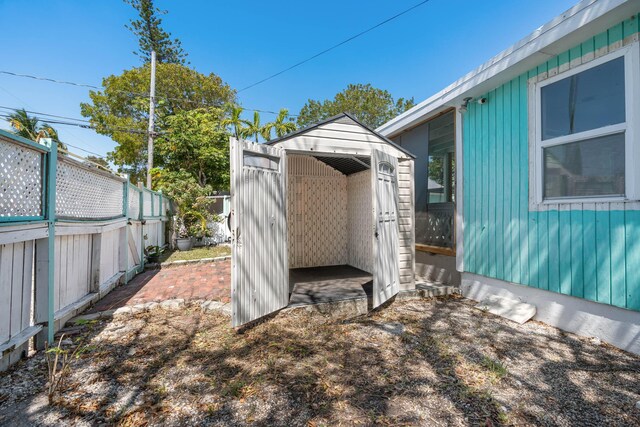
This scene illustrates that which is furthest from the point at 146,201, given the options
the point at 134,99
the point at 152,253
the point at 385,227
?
the point at 134,99

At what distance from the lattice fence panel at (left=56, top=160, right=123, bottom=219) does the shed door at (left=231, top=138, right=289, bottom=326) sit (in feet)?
6.24

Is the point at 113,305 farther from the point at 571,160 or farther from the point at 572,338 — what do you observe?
the point at 571,160

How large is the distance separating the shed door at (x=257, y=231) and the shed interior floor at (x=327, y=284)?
52 cm

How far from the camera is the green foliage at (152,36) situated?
54.7 ft

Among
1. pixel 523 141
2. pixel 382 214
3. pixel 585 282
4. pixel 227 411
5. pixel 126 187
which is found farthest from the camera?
pixel 126 187

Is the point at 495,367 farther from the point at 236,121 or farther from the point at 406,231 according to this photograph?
the point at 236,121

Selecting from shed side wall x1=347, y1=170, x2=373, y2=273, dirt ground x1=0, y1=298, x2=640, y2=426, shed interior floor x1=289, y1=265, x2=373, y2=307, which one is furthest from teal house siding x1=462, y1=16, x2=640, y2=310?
shed interior floor x1=289, y1=265, x2=373, y2=307

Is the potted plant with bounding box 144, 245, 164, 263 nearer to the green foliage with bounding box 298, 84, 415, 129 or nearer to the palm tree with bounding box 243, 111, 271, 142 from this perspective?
the palm tree with bounding box 243, 111, 271, 142

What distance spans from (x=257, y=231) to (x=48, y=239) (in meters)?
1.91

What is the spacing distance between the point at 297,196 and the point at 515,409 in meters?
4.86

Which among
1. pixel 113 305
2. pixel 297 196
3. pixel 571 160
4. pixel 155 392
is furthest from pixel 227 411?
pixel 297 196

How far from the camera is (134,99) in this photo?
1554cm

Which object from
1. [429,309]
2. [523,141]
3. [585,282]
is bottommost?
[429,309]

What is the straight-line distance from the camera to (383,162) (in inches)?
154
